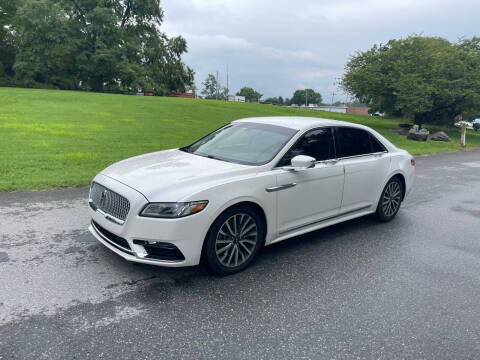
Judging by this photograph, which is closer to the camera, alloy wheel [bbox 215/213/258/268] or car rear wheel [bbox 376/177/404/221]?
alloy wheel [bbox 215/213/258/268]

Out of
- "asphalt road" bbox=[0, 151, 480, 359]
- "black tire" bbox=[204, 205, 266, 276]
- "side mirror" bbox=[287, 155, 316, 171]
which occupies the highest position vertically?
"side mirror" bbox=[287, 155, 316, 171]

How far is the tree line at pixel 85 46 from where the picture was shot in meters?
45.1

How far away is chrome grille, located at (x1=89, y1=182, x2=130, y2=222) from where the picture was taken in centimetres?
379

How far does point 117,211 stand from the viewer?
3859 mm

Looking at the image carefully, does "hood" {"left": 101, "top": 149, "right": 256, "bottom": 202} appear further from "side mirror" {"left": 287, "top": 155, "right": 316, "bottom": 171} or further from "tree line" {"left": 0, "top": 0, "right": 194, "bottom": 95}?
"tree line" {"left": 0, "top": 0, "right": 194, "bottom": 95}

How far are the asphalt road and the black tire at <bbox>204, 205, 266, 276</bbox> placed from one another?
0.17m

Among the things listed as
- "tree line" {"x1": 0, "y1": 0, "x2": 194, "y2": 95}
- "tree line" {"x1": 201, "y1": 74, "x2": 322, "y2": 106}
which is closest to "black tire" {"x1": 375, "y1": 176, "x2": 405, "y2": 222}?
"tree line" {"x1": 0, "y1": 0, "x2": 194, "y2": 95}

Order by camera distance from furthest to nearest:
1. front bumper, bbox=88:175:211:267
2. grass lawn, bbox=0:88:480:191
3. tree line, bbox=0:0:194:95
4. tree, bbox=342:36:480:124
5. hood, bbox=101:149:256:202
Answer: tree line, bbox=0:0:194:95, tree, bbox=342:36:480:124, grass lawn, bbox=0:88:480:191, hood, bbox=101:149:256:202, front bumper, bbox=88:175:211:267

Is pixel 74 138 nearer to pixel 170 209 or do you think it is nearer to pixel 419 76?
pixel 170 209

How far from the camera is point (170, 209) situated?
11.9ft

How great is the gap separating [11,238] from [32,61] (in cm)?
4926

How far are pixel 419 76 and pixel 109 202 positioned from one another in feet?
87.1

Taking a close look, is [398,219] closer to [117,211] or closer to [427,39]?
[117,211]

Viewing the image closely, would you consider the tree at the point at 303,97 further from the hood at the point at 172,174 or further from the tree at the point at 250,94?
the hood at the point at 172,174
